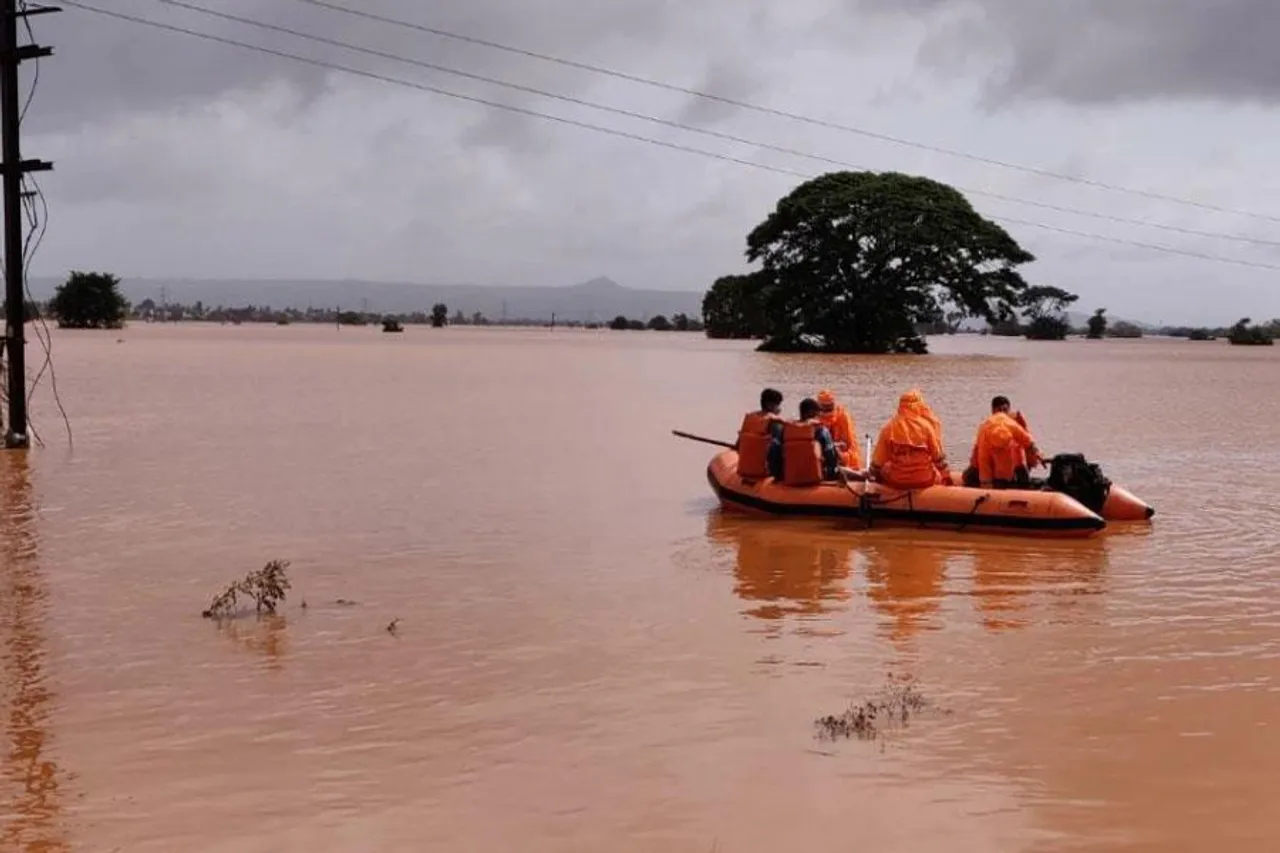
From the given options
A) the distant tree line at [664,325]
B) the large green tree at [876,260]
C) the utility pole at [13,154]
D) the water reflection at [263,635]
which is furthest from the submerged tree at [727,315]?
the water reflection at [263,635]

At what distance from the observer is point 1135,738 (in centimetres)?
641

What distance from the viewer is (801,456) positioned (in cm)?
1363

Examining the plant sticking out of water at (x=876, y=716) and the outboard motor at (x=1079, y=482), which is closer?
the plant sticking out of water at (x=876, y=716)

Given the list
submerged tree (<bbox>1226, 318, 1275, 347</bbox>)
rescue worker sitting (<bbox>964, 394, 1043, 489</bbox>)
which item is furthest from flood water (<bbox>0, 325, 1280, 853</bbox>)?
submerged tree (<bbox>1226, 318, 1275, 347</bbox>)

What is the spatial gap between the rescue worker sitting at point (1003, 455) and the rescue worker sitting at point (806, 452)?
1435mm

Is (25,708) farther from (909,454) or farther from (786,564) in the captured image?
(909,454)

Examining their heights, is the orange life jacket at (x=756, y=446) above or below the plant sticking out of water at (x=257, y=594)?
above

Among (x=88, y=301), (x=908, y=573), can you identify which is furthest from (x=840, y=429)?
(x=88, y=301)

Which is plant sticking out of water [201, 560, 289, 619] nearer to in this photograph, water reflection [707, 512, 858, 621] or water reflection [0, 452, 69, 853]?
water reflection [0, 452, 69, 853]

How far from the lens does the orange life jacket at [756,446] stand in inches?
550

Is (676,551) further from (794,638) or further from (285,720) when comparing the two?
(285,720)

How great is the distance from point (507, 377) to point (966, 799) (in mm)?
36357

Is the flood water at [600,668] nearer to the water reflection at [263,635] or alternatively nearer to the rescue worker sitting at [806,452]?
the water reflection at [263,635]

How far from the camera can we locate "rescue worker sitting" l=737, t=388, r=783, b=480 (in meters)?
13.9
